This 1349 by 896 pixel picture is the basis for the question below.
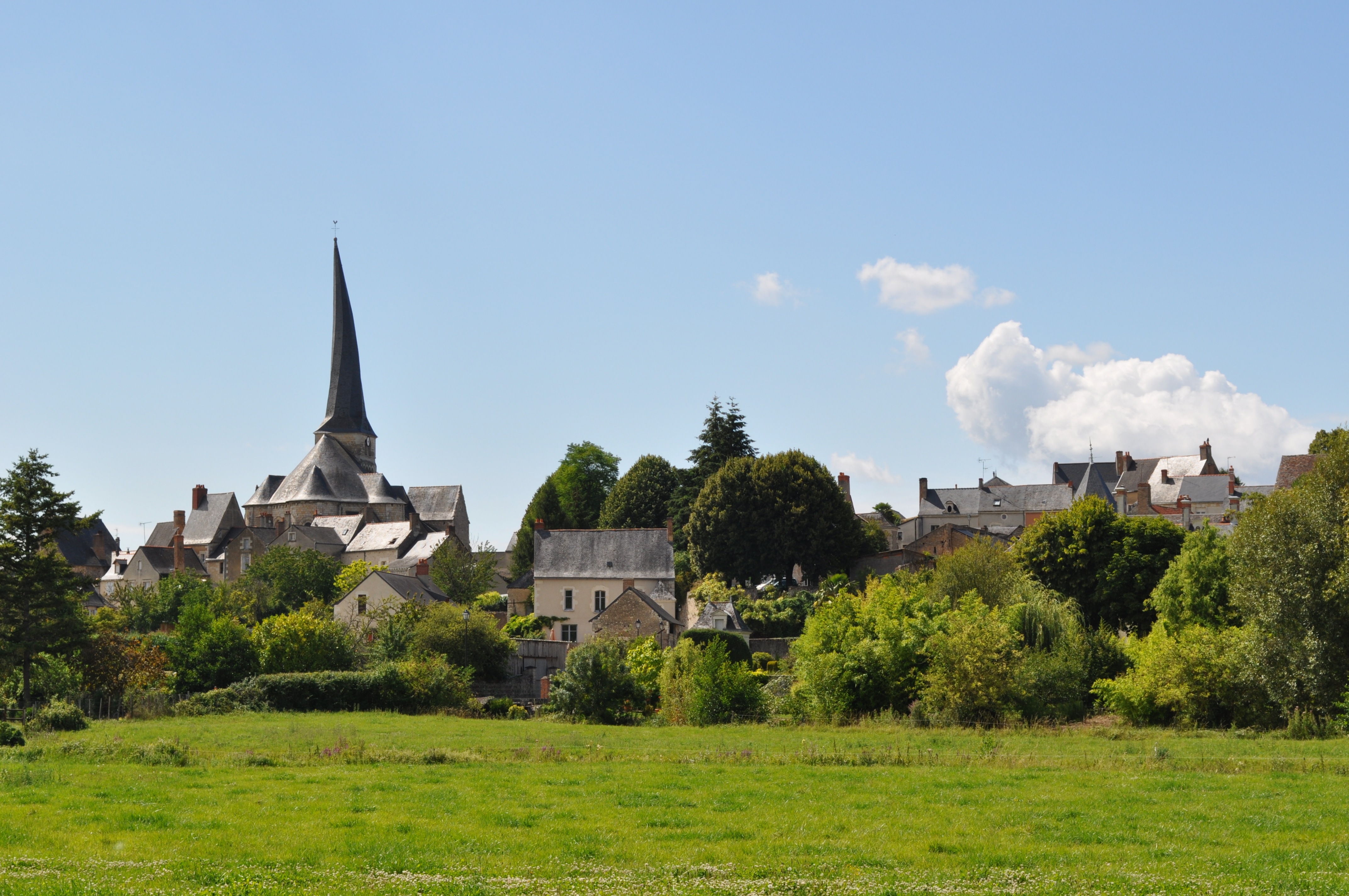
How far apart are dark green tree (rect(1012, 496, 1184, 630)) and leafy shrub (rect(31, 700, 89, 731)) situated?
3231 centimetres

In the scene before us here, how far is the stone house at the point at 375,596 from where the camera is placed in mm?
54625

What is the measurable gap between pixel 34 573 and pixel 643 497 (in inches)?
1771

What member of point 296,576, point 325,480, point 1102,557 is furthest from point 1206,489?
point 325,480

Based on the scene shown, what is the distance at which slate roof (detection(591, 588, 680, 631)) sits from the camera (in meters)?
50.4

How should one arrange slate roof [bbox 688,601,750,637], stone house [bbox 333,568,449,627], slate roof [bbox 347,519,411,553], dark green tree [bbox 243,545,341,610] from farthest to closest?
slate roof [bbox 347,519,411,553]
dark green tree [bbox 243,545,341,610]
stone house [bbox 333,568,449,627]
slate roof [bbox 688,601,750,637]

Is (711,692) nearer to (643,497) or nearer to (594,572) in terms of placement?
(594,572)

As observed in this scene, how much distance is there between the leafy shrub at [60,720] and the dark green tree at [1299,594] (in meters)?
28.6

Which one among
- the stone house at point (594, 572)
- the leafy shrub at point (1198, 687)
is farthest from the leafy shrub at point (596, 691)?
the stone house at point (594, 572)

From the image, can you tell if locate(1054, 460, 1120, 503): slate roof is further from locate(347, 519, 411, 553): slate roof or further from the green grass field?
the green grass field

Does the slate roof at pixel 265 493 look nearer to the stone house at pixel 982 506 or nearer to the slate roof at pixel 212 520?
the slate roof at pixel 212 520

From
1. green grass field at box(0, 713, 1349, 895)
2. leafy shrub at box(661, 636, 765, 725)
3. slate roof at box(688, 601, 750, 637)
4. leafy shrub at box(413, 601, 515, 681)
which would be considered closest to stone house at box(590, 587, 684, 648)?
slate roof at box(688, 601, 750, 637)

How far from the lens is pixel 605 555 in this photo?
6097cm

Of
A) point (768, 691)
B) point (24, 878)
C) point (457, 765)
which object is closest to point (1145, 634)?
point (768, 691)

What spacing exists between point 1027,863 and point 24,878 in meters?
8.95
